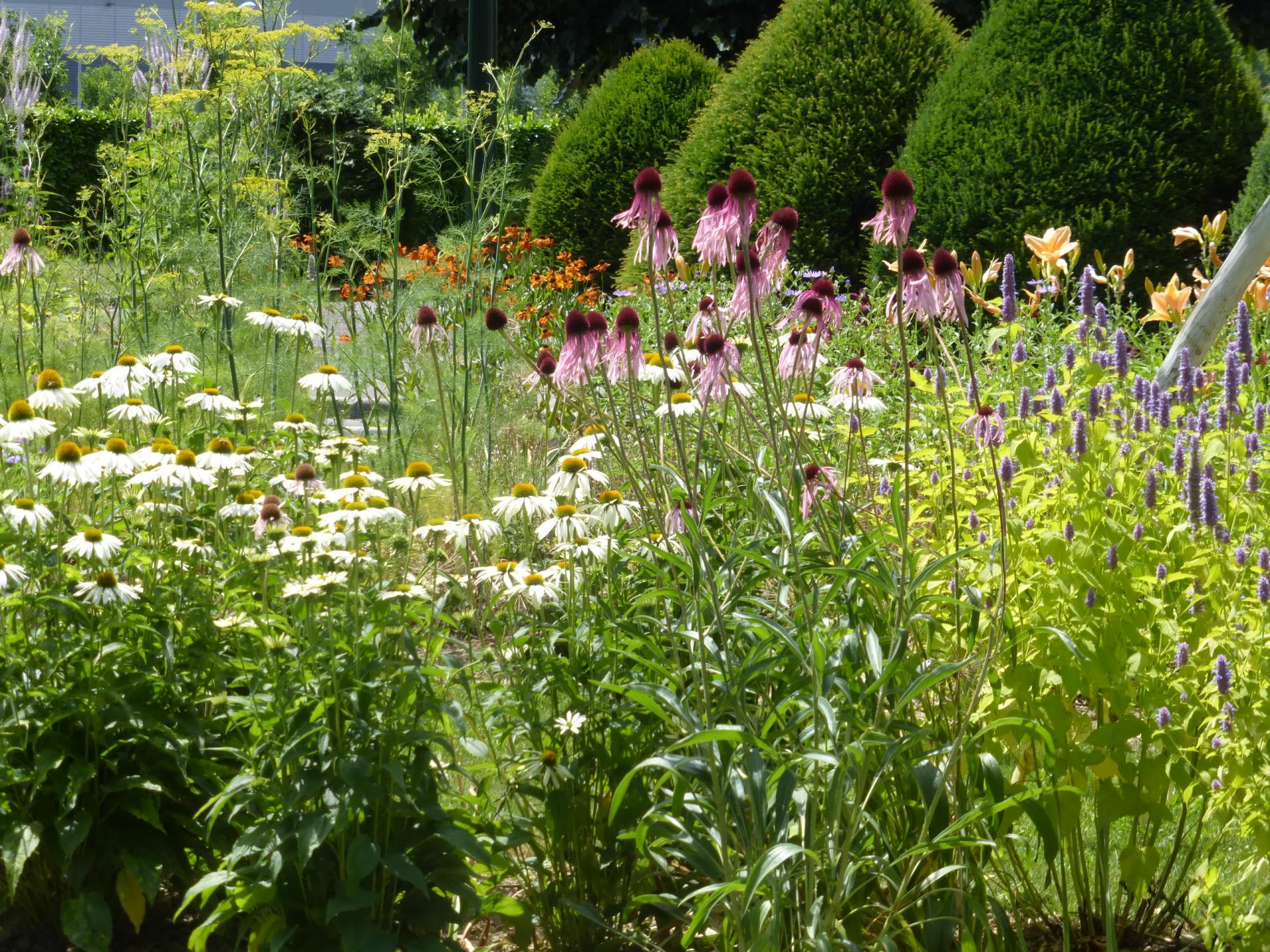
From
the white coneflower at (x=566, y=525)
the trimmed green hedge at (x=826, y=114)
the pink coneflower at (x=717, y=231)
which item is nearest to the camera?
the pink coneflower at (x=717, y=231)

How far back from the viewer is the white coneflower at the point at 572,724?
2.31m

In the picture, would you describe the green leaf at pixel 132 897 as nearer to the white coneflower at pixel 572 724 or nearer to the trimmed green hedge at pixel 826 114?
the white coneflower at pixel 572 724

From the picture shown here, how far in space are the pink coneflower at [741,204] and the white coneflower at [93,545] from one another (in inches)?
53.5

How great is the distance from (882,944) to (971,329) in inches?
191

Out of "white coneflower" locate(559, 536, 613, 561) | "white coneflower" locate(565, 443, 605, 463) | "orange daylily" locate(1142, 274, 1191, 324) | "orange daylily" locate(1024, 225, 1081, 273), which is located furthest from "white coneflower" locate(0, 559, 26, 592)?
"orange daylily" locate(1142, 274, 1191, 324)

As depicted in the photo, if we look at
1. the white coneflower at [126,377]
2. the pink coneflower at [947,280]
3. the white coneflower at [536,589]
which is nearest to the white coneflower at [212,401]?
the white coneflower at [126,377]

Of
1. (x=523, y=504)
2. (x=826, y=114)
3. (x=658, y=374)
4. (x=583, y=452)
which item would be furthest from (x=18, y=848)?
(x=826, y=114)

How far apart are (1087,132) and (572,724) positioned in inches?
199

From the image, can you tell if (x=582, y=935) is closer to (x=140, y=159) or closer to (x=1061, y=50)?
(x=140, y=159)

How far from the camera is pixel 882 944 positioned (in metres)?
1.80

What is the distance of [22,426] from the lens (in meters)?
2.58

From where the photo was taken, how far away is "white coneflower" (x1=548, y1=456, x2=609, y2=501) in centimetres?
260

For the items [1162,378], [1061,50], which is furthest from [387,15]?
[1162,378]

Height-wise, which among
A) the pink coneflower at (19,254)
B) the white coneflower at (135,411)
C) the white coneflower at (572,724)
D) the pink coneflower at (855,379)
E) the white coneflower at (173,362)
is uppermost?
the pink coneflower at (19,254)
